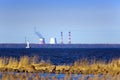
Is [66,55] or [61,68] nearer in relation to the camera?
[61,68]

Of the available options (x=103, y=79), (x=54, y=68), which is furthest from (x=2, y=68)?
(x=103, y=79)

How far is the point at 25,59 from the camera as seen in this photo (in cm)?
3766

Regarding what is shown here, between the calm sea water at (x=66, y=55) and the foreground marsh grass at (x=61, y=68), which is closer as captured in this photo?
the foreground marsh grass at (x=61, y=68)

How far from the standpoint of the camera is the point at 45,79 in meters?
22.8

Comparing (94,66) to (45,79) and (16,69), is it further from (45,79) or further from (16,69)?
(45,79)

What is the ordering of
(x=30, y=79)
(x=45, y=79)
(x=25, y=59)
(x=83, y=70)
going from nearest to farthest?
1. (x=45, y=79)
2. (x=30, y=79)
3. (x=83, y=70)
4. (x=25, y=59)

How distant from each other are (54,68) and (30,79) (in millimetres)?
12864

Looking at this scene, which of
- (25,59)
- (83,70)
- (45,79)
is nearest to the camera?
(45,79)

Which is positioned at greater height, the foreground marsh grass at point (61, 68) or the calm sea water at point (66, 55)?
the foreground marsh grass at point (61, 68)

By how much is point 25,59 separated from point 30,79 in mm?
13320

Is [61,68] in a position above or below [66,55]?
above

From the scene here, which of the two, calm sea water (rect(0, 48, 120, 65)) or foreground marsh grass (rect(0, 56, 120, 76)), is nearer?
foreground marsh grass (rect(0, 56, 120, 76))

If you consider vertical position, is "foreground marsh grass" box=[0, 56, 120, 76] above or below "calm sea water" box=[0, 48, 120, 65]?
above

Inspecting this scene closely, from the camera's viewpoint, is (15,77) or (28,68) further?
(28,68)
